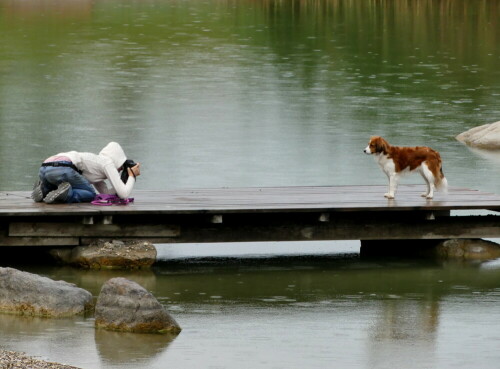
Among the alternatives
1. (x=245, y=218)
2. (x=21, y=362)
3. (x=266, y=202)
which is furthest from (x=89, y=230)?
(x=21, y=362)

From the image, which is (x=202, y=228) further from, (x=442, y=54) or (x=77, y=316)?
(x=442, y=54)

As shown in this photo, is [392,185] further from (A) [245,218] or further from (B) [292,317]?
(B) [292,317]

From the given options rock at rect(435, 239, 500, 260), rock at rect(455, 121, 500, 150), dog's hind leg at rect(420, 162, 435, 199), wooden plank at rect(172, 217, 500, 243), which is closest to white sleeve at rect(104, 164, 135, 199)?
wooden plank at rect(172, 217, 500, 243)

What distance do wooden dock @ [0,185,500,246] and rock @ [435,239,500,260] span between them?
13 cm

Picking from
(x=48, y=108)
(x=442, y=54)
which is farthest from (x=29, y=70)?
(x=442, y=54)

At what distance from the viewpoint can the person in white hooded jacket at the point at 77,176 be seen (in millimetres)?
14227

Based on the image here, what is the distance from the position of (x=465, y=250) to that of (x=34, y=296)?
203 inches

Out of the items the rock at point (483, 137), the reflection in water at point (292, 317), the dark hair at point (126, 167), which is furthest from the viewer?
the rock at point (483, 137)

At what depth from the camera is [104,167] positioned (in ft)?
47.0

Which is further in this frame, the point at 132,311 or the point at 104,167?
the point at 104,167

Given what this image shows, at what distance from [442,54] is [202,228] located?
29.1 m

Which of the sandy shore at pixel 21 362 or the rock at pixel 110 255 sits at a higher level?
the sandy shore at pixel 21 362

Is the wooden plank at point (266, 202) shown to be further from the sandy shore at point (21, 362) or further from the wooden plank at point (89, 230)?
the sandy shore at point (21, 362)

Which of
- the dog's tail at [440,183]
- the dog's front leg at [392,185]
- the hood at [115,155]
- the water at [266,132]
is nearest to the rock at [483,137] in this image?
the water at [266,132]
